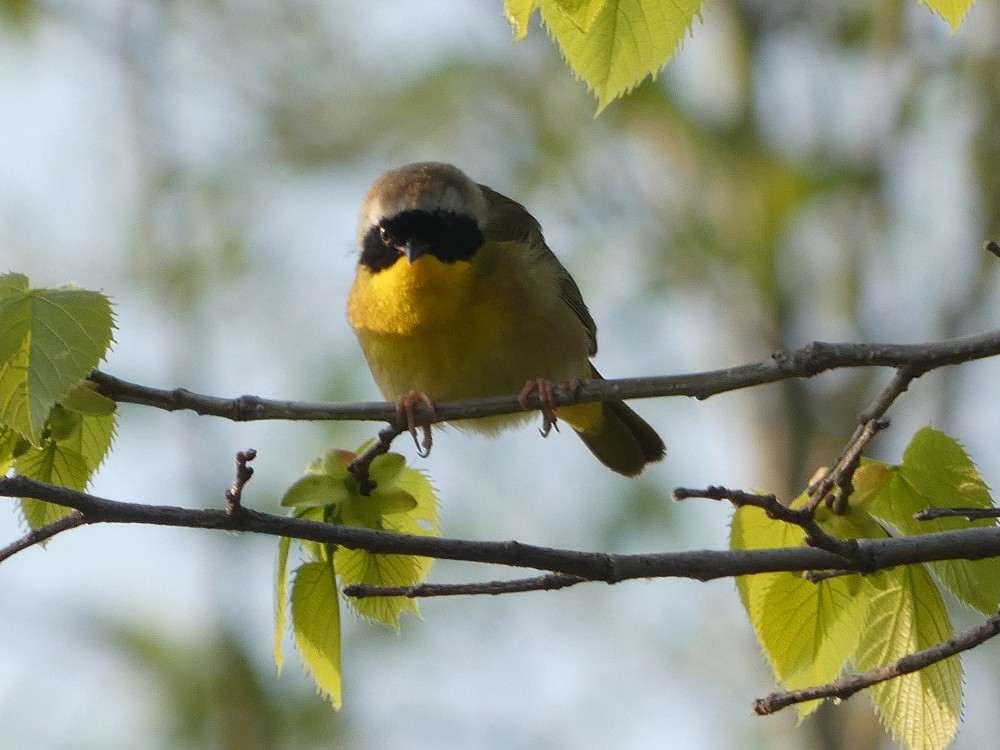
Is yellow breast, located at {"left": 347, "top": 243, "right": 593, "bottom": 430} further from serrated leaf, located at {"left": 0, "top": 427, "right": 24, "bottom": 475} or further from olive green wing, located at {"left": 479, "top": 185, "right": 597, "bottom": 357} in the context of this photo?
serrated leaf, located at {"left": 0, "top": 427, "right": 24, "bottom": 475}

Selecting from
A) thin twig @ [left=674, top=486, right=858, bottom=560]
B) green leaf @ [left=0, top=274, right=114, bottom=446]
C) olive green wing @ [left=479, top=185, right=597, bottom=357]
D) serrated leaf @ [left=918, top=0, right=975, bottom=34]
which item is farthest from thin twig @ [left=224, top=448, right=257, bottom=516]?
olive green wing @ [left=479, top=185, right=597, bottom=357]

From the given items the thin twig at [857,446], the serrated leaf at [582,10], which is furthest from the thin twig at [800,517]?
the serrated leaf at [582,10]

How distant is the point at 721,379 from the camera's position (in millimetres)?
2107

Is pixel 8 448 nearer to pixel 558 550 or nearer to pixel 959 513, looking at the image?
pixel 558 550

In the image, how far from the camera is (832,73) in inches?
356

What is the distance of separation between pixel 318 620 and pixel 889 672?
948 mm

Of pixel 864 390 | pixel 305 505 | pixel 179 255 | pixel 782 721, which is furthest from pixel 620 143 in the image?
pixel 305 505

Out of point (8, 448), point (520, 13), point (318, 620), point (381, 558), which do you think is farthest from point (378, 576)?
point (520, 13)

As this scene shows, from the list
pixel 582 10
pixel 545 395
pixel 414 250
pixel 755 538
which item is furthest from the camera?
pixel 414 250

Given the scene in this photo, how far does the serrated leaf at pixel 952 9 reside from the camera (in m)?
1.74

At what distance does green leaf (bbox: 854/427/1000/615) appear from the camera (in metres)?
1.96

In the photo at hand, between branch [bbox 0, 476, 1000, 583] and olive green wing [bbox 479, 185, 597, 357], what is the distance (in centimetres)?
212

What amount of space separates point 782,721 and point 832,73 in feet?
15.6

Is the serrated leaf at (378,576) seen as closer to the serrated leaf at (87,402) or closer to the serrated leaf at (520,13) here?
the serrated leaf at (87,402)
